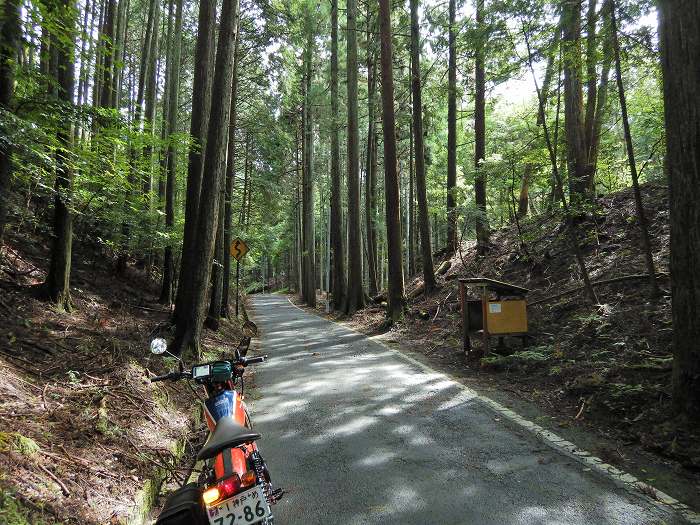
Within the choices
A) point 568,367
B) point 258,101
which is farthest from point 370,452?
point 258,101

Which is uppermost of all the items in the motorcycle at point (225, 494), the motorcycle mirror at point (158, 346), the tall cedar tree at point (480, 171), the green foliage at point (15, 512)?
the tall cedar tree at point (480, 171)

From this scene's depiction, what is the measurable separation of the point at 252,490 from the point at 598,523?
2546mm

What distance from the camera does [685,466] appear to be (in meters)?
4.13

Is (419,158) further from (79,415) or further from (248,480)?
(248,480)

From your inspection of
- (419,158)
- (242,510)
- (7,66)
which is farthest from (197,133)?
(242,510)

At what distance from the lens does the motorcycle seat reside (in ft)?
7.71

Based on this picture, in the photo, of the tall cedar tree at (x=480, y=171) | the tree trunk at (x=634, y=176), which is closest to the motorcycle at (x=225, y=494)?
the tree trunk at (x=634, y=176)

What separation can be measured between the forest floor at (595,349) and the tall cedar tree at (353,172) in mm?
4684

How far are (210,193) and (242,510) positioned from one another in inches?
282

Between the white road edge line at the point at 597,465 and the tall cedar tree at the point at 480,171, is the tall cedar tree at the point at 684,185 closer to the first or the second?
the white road edge line at the point at 597,465

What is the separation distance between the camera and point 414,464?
4.33 m

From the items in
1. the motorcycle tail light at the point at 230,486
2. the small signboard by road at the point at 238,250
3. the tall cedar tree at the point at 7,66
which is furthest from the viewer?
the small signboard by road at the point at 238,250

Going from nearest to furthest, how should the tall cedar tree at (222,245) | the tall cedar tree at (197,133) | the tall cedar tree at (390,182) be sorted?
the tall cedar tree at (197,133) → the tall cedar tree at (222,245) → the tall cedar tree at (390,182)

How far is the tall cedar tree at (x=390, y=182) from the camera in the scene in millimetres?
15070
